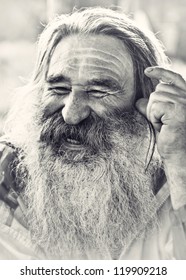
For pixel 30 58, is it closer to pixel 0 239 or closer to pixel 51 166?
pixel 51 166

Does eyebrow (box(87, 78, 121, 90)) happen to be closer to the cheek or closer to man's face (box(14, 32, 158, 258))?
man's face (box(14, 32, 158, 258))

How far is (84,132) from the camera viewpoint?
1.69 m

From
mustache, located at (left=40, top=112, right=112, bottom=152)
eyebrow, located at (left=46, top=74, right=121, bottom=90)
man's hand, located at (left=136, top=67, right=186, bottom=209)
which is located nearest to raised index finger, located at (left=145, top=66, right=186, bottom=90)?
man's hand, located at (left=136, top=67, right=186, bottom=209)

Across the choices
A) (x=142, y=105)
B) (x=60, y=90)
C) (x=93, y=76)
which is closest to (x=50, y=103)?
(x=60, y=90)

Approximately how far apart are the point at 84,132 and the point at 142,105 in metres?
0.20

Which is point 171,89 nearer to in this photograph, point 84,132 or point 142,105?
point 142,105

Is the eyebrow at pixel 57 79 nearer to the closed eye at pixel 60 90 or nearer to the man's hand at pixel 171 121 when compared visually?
the closed eye at pixel 60 90

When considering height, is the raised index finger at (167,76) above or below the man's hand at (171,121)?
above

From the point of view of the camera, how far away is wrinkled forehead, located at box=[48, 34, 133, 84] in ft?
5.47

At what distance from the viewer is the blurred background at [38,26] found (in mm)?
1715

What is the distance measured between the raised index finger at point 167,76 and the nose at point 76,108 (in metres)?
0.22

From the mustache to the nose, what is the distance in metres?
0.01

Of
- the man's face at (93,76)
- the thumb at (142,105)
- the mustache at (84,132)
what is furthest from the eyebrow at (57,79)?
the thumb at (142,105)

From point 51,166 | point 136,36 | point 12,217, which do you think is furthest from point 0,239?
point 136,36
